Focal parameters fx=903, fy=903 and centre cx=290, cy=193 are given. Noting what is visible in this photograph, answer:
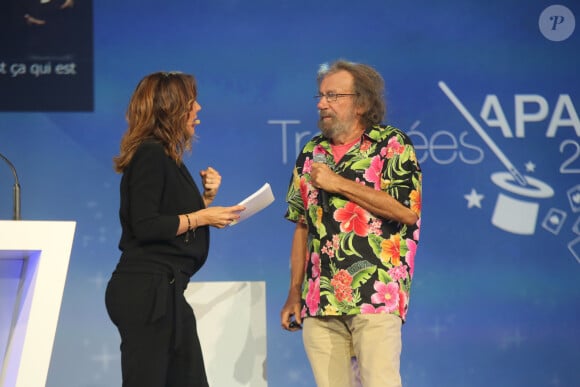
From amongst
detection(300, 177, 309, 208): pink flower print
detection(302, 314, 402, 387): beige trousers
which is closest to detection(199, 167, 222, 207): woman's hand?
detection(300, 177, 309, 208): pink flower print

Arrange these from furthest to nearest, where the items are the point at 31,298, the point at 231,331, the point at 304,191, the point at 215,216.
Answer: the point at 231,331 → the point at 304,191 → the point at 215,216 → the point at 31,298

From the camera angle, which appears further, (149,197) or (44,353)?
(149,197)

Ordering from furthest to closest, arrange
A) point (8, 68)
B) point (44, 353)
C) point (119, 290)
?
point (8, 68), point (119, 290), point (44, 353)

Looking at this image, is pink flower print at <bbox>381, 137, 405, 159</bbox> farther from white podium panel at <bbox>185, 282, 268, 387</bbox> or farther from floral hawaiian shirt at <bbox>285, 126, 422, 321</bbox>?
white podium panel at <bbox>185, 282, 268, 387</bbox>

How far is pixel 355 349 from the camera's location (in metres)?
2.99

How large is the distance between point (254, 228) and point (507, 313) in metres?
1.39

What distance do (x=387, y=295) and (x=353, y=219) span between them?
0.90 feet

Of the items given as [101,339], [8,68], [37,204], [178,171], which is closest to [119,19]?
[8,68]

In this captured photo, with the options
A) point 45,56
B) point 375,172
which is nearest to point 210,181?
point 375,172

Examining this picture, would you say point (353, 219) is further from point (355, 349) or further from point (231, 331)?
point (231, 331)

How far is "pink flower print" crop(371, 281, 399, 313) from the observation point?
2.96 m

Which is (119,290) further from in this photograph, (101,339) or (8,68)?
(8,68)

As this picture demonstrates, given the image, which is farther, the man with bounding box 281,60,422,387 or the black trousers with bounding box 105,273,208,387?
the man with bounding box 281,60,422,387

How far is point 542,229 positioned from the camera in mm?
4742
